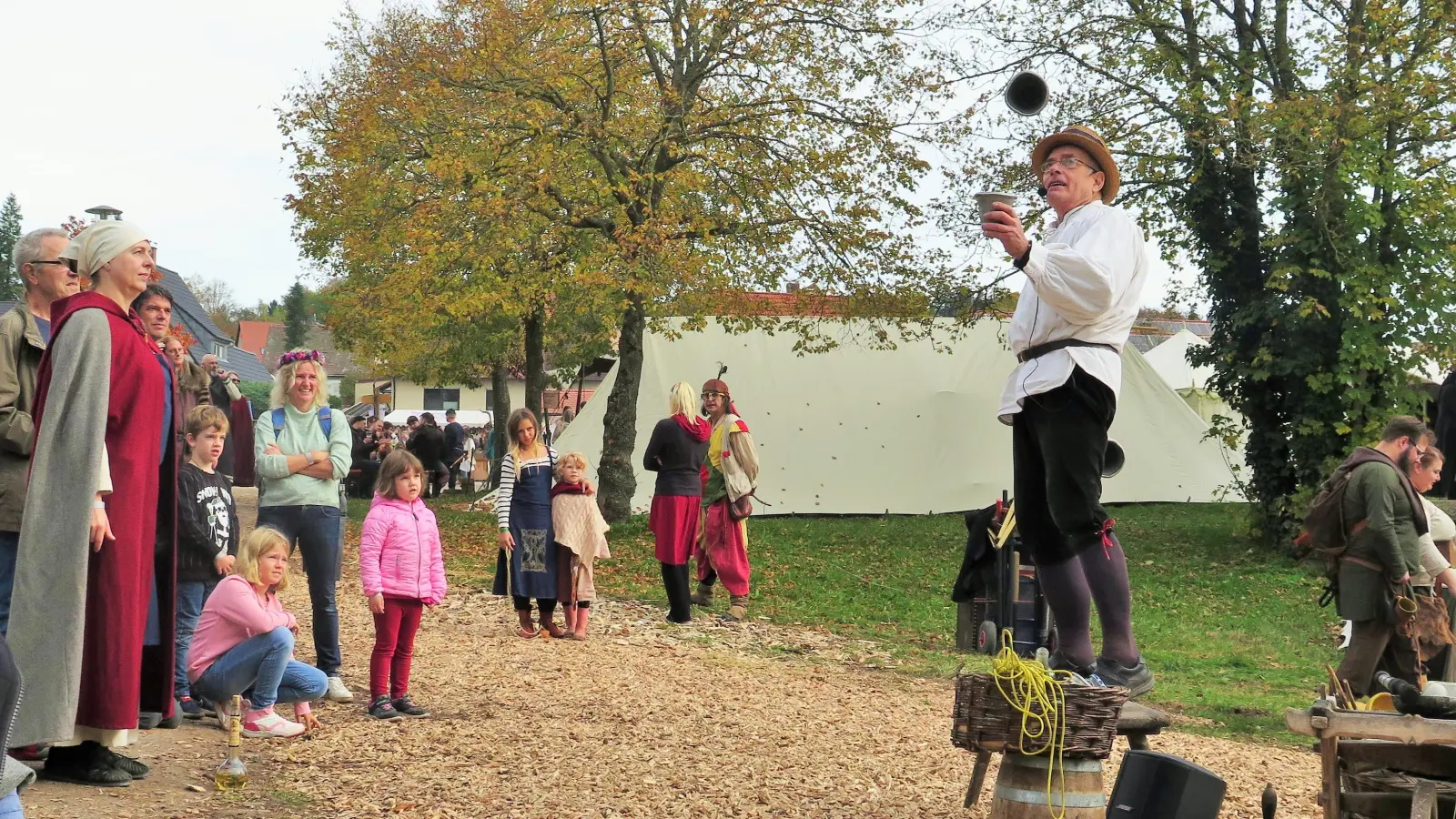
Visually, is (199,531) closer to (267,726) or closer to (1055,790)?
(267,726)

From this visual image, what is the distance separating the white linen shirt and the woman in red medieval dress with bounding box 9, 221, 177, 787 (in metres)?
2.77

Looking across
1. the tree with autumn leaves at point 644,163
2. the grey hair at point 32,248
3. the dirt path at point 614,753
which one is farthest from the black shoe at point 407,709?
the tree with autumn leaves at point 644,163

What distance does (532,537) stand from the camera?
30.8 feet

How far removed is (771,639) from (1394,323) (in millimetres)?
8046

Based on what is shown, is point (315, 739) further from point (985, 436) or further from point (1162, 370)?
point (1162, 370)

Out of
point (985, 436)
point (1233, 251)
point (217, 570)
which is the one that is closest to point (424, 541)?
point (217, 570)

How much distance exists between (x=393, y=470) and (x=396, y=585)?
0.56m

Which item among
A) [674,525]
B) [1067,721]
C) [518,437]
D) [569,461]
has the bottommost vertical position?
[1067,721]

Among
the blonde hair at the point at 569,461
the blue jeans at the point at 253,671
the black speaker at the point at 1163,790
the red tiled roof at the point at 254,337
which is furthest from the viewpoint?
the red tiled roof at the point at 254,337

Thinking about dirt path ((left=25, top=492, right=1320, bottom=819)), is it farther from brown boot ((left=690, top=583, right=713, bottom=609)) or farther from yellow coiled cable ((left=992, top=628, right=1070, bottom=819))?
brown boot ((left=690, top=583, right=713, bottom=609))

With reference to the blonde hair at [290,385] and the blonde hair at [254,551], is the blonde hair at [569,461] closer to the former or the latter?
the blonde hair at [290,385]

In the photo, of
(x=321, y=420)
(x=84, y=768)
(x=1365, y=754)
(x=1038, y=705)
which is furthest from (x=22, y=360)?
(x=1365, y=754)

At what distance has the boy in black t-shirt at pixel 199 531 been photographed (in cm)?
614

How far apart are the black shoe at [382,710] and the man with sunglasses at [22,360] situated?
2019mm
